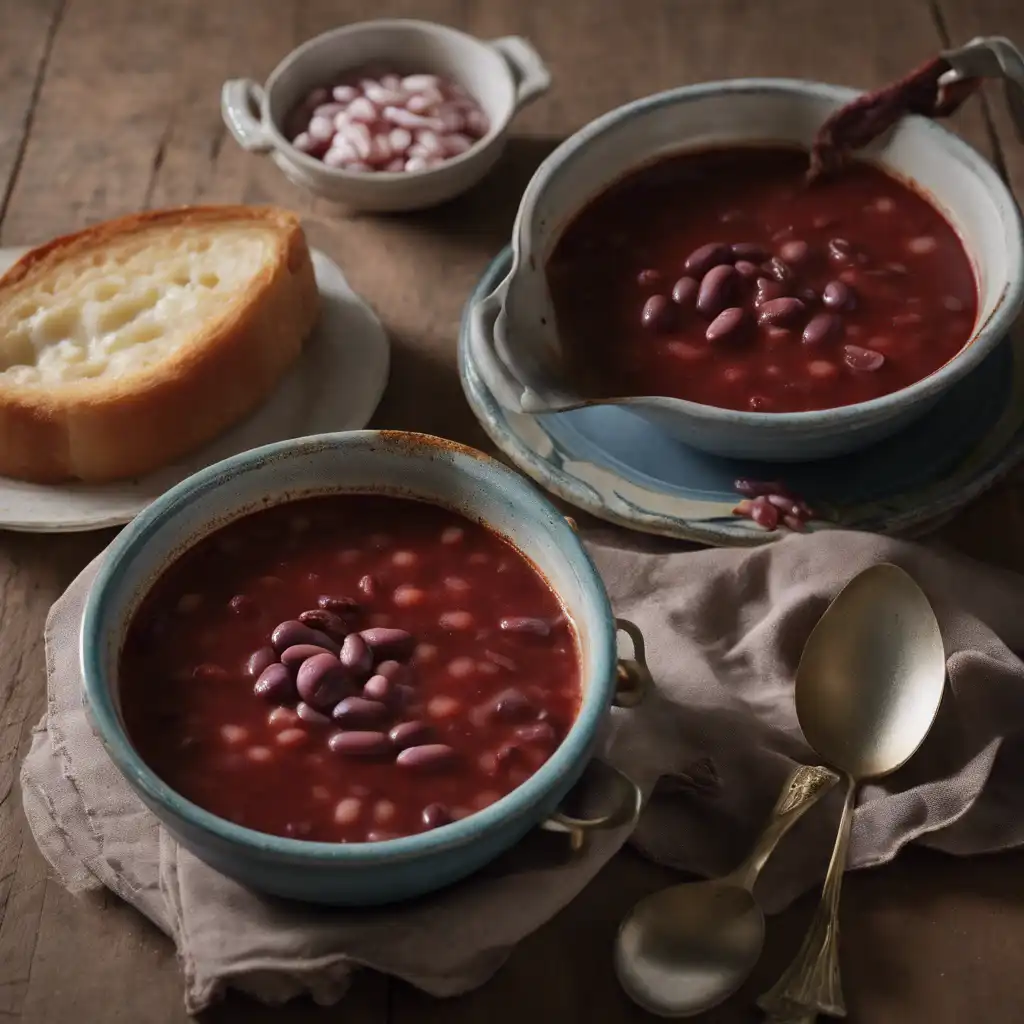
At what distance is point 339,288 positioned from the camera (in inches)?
94.7

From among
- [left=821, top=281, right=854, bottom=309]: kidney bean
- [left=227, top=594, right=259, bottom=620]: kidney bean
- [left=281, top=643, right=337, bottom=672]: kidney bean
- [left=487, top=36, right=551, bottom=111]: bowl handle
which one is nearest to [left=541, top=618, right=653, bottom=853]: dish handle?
[left=281, top=643, right=337, bottom=672]: kidney bean

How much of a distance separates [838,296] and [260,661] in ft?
3.41

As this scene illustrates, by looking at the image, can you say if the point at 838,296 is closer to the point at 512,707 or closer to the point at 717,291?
the point at 717,291

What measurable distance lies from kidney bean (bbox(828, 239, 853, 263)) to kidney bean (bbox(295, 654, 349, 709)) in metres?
1.09

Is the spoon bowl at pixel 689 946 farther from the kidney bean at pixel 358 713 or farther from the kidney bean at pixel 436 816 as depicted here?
the kidney bean at pixel 358 713

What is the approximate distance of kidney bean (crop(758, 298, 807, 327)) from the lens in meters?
2.08

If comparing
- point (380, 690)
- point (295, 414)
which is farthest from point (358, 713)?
point (295, 414)

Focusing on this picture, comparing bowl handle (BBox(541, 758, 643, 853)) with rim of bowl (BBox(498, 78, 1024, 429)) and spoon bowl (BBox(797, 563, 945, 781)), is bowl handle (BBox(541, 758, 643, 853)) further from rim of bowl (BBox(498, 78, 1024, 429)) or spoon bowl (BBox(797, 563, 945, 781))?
rim of bowl (BBox(498, 78, 1024, 429))

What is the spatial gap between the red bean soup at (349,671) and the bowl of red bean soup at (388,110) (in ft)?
2.95

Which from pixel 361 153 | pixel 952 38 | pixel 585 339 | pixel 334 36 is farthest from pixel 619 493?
pixel 952 38

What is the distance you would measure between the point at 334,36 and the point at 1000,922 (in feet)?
6.33

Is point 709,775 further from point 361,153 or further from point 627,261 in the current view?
point 361,153

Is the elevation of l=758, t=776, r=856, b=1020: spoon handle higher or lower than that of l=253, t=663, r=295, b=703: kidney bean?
lower

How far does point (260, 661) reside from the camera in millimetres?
1615
